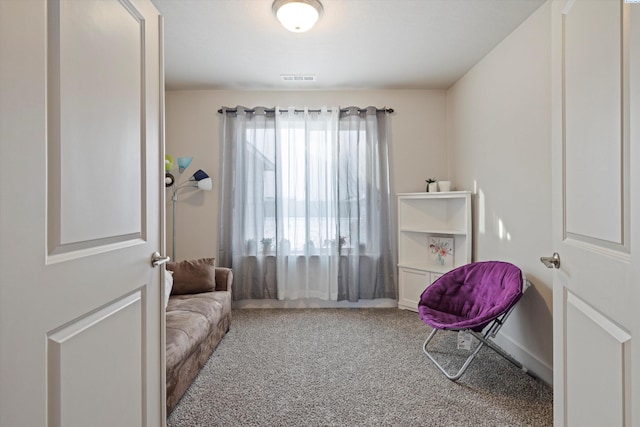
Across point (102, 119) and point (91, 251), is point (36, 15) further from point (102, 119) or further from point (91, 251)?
point (91, 251)

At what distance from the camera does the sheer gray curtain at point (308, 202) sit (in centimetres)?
393

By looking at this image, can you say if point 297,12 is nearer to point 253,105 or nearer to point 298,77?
point 298,77

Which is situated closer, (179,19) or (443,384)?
(443,384)

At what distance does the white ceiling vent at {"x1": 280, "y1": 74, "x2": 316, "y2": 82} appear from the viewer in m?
3.57

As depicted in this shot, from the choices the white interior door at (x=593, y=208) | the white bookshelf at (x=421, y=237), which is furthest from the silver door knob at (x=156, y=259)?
the white bookshelf at (x=421, y=237)

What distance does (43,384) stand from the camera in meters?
0.77

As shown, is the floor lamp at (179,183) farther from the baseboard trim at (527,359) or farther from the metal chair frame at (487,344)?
the baseboard trim at (527,359)

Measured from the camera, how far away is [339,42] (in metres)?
2.86

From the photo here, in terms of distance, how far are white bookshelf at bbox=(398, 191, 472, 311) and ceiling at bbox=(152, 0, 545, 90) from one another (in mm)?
1313

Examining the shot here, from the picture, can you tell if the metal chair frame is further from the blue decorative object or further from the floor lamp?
the blue decorative object

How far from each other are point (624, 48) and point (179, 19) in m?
2.55

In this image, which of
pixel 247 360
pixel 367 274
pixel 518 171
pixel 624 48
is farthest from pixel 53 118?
pixel 367 274

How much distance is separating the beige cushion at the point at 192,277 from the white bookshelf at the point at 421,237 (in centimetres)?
204

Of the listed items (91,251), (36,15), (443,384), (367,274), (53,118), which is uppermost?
(36,15)
